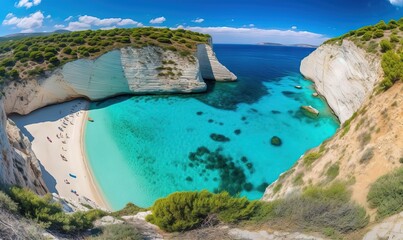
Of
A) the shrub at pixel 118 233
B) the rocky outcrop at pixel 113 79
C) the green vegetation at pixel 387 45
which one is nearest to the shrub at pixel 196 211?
the shrub at pixel 118 233

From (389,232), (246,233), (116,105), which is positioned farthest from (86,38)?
(389,232)

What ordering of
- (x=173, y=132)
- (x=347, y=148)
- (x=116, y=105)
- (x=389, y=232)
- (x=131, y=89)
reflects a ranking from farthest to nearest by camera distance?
(x=131, y=89)
(x=116, y=105)
(x=173, y=132)
(x=347, y=148)
(x=389, y=232)

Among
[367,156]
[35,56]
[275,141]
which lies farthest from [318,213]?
[35,56]

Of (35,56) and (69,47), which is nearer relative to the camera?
(35,56)

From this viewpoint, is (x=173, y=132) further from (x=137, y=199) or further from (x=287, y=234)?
(x=287, y=234)

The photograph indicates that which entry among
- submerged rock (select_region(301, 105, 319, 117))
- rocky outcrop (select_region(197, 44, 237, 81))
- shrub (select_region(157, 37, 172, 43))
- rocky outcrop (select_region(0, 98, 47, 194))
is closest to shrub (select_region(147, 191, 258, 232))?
rocky outcrop (select_region(0, 98, 47, 194))

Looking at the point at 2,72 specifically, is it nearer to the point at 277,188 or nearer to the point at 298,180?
the point at 277,188
